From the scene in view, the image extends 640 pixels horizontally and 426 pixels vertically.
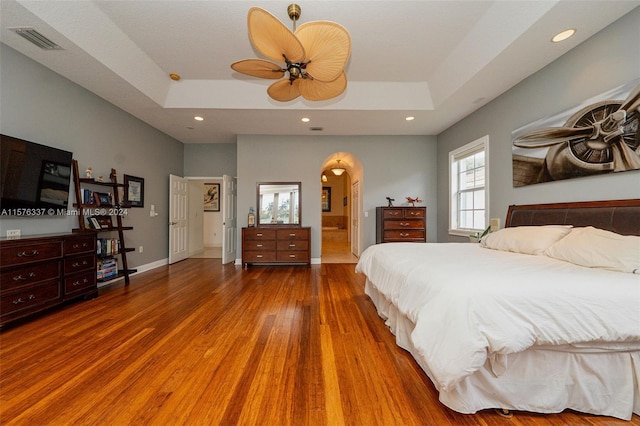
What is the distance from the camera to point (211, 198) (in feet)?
24.3

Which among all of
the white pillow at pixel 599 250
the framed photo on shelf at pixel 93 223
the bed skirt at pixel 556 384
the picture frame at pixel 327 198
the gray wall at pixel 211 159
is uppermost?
the gray wall at pixel 211 159

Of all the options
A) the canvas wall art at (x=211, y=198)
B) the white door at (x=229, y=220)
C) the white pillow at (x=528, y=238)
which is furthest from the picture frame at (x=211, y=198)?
the white pillow at (x=528, y=238)

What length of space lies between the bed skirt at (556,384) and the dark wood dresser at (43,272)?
11.7 ft

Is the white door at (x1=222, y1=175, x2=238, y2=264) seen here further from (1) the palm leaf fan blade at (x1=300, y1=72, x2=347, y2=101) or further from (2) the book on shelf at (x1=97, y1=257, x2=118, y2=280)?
(1) the palm leaf fan blade at (x1=300, y1=72, x2=347, y2=101)

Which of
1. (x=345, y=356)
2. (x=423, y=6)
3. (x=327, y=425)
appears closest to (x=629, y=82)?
(x=423, y=6)

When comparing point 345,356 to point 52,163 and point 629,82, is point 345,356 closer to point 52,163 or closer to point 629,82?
point 629,82

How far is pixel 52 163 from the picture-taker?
9.00 feet

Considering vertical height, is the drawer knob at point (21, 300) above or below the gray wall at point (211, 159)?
below

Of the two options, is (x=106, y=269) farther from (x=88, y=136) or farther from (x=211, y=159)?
(x=211, y=159)

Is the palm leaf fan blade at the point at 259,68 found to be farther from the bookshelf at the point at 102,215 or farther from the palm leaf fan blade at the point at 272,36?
the bookshelf at the point at 102,215

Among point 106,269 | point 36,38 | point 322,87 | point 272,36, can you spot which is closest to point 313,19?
point 322,87

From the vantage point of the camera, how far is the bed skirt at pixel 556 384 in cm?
127

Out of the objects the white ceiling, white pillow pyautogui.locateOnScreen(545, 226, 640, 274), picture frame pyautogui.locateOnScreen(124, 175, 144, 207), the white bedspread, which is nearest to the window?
the white ceiling

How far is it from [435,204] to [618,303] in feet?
13.7
